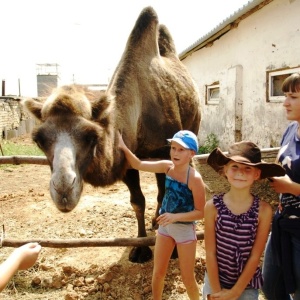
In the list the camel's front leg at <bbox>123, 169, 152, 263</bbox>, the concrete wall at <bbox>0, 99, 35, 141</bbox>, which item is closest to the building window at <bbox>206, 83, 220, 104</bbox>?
the camel's front leg at <bbox>123, 169, 152, 263</bbox>

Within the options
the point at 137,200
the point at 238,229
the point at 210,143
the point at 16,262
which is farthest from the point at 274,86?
the point at 16,262

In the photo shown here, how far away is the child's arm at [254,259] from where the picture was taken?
214cm

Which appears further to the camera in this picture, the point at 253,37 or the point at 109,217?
the point at 253,37

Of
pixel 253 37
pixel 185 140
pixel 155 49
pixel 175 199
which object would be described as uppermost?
pixel 253 37

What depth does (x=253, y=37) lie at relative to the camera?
8508mm

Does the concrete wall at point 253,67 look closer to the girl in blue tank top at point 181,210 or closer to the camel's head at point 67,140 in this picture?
the girl in blue tank top at point 181,210

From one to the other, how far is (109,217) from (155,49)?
2.76 m

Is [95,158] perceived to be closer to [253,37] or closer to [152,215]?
[152,215]

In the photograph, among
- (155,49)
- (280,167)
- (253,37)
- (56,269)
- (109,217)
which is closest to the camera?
(280,167)

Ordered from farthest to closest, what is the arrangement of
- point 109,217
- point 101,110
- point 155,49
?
point 109,217
point 155,49
point 101,110

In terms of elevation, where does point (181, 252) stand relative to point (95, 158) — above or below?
below

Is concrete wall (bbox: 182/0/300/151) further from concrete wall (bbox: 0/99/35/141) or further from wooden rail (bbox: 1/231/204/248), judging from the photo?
concrete wall (bbox: 0/99/35/141)

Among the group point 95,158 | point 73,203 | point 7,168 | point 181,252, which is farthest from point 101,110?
point 7,168

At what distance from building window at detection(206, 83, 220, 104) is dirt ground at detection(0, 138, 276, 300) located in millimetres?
4428
